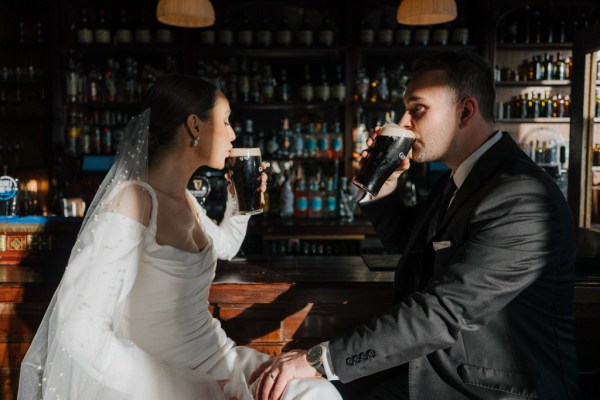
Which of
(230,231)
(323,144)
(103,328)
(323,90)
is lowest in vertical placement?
(103,328)

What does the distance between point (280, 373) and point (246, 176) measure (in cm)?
75

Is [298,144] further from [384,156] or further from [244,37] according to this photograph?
[384,156]

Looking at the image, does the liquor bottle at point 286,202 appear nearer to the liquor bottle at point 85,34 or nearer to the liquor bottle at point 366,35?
the liquor bottle at point 366,35

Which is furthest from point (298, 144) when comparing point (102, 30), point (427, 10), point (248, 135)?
point (427, 10)

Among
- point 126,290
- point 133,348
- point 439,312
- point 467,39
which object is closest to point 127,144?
point 126,290

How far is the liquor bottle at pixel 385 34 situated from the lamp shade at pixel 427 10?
5.58 feet

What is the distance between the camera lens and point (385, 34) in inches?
190

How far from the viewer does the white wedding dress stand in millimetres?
1273

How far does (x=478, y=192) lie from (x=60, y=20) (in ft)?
14.4

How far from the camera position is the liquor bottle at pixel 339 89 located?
4.85 metres

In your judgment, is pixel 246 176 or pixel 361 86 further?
pixel 361 86

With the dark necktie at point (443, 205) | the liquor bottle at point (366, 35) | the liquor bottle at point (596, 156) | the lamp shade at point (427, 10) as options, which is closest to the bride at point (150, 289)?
the dark necktie at point (443, 205)

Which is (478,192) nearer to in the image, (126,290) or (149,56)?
(126,290)

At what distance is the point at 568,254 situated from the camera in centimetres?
140
